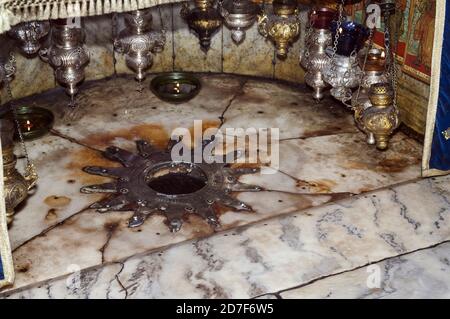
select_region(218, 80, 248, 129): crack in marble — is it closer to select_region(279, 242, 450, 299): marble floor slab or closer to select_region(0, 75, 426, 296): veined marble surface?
select_region(0, 75, 426, 296): veined marble surface

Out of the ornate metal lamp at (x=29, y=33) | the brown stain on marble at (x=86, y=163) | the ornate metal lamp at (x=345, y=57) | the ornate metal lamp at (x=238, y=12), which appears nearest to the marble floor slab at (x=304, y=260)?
the ornate metal lamp at (x=345, y=57)

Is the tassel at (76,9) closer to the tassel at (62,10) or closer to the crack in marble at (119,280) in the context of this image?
the tassel at (62,10)

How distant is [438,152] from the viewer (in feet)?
15.1

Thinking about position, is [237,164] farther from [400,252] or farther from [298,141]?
[400,252]

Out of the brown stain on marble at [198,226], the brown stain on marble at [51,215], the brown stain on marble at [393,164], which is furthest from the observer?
the brown stain on marble at [393,164]

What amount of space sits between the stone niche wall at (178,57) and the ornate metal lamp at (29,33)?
27.2 inches

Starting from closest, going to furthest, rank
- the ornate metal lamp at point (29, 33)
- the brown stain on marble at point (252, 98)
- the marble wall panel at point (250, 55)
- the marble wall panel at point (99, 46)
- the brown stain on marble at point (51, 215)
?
the brown stain on marble at point (51, 215) → the ornate metal lamp at point (29, 33) → the brown stain on marble at point (252, 98) → the marble wall panel at point (99, 46) → the marble wall panel at point (250, 55)

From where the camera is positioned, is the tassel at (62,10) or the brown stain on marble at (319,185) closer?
the tassel at (62,10)

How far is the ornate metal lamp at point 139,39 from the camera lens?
16.4ft

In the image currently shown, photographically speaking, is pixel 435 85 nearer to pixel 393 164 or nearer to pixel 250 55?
pixel 393 164

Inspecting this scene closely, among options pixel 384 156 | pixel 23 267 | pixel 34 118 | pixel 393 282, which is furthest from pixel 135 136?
pixel 393 282

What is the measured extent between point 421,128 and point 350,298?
2.19 m

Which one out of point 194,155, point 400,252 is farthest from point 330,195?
point 194,155

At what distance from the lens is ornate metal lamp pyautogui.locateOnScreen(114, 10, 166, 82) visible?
4984 millimetres
